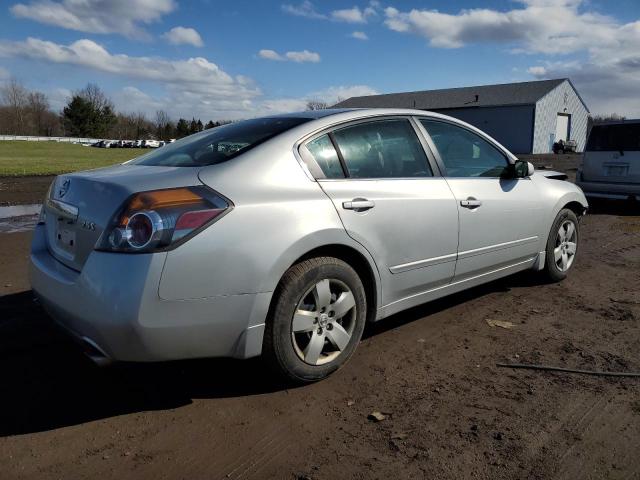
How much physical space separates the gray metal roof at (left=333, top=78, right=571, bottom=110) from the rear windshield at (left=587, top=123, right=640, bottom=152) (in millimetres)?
41554

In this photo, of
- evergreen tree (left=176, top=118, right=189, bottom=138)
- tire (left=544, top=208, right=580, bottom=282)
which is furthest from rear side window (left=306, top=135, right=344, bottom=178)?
evergreen tree (left=176, top=118, right=189, bottom=138)

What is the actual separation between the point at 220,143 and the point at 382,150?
3.57 ft

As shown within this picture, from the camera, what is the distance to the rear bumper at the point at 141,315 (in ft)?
8.17

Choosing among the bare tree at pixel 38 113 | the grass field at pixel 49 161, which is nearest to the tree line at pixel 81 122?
the bare tree at pixel 38 113

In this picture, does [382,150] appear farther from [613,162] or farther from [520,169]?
[613,162]

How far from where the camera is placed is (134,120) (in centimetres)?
11344

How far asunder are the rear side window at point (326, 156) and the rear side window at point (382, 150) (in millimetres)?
68

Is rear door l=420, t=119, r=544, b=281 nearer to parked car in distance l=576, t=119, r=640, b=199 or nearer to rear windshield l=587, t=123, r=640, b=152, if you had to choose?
parked car in distance l=576, t=119, r=640, b=199

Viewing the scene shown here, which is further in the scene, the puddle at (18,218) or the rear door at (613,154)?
the rear door at (613,154)

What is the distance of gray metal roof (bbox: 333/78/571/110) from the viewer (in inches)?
2244

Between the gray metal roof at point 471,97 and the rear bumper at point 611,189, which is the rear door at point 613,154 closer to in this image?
the rear bumper at point 611,189

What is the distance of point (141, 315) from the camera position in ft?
8.21

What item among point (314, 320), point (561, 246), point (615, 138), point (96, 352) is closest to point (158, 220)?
point (96, 352)

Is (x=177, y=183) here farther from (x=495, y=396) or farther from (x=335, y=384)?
(x=495, y=396)
